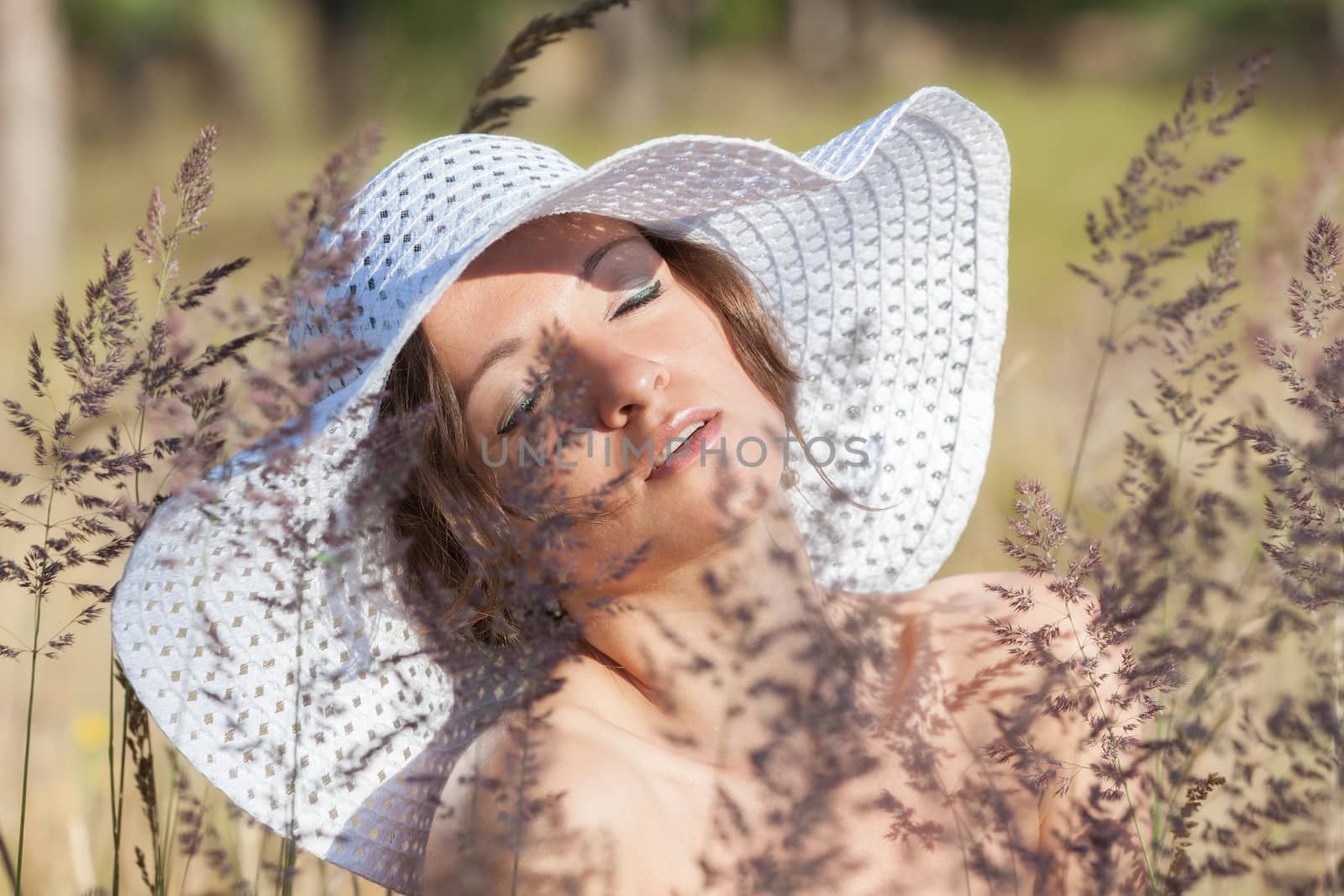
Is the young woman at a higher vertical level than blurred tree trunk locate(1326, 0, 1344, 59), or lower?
higher

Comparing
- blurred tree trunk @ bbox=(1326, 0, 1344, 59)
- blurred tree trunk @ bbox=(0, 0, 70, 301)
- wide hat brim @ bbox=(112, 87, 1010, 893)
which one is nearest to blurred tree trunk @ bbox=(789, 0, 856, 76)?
blurred tree trunk @ bbox=(1326, 0, 1344, 59)

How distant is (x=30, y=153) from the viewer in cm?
1123

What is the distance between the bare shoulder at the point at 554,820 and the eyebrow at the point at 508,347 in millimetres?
526

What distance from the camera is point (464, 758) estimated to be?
5.89ft

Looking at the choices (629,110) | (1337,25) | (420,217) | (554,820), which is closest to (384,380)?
(420,217)

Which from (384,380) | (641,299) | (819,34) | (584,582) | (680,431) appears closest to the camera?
(584,582)

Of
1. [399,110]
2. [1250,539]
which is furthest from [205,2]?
[1250,539]

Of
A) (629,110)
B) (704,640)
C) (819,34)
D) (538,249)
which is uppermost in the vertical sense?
(538,249)

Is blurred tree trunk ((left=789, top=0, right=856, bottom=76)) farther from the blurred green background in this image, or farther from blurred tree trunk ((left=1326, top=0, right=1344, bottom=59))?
blurred tree trunk ((left=1326, top=0, right=1344, bottom=59))

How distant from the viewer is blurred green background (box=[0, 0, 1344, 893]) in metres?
3.49

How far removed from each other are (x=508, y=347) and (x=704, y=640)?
1.92ft

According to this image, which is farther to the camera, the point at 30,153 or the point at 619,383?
the point at 30,153

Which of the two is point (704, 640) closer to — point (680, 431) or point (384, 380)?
point (680, 431)

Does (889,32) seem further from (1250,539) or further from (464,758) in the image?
(464,758)
